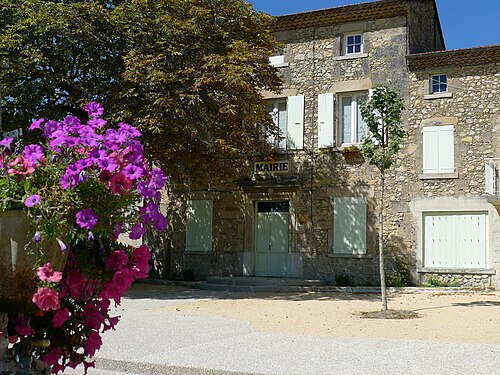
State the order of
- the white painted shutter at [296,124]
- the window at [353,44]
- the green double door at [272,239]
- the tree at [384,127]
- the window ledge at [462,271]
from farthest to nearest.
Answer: the green double door at [272,239], the white painted shutter at [296,124], the window at [353,44], the window ledge at [462,271], the tree at [384,127]

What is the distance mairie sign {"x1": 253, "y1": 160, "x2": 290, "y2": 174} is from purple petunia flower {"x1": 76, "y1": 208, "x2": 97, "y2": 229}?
1510 centimetres

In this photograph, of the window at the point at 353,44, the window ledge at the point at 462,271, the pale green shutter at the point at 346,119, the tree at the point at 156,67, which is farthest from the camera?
the window at the point at 353,44

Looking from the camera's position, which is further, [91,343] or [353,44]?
[353,44]

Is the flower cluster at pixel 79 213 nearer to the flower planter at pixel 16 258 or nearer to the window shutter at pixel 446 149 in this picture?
the flower planter at pixel 16 258

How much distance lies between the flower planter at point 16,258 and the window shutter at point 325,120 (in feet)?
48.6

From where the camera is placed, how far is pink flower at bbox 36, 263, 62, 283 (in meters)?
2.41

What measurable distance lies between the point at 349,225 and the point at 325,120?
9.46 feet

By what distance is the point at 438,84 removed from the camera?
16.2m

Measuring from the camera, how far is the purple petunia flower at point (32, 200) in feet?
7.91

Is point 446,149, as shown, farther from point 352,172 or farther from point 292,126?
point 292,126

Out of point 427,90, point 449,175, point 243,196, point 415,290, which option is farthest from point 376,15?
point 415,290

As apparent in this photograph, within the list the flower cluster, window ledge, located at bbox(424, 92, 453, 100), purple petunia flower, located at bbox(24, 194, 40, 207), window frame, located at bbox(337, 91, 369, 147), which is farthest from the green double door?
purple petunia flower, located at bbox(24, 194, 40, 207)

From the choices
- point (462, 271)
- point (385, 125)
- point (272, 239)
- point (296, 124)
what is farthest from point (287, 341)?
point (296, 124)

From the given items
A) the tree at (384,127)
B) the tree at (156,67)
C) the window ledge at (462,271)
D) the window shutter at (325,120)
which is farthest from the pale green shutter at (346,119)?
the tree at (384,127)
